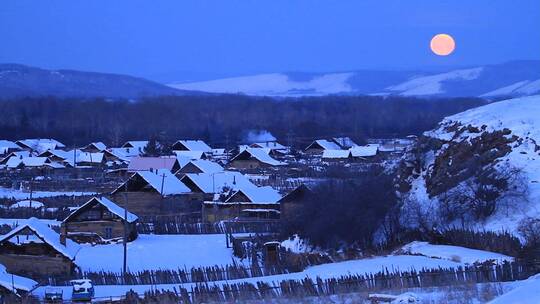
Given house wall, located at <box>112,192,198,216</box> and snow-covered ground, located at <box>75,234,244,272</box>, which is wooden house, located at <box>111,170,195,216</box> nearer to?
house wall, located at <box>112,192,198,216</box>

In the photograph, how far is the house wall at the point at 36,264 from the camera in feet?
84.8

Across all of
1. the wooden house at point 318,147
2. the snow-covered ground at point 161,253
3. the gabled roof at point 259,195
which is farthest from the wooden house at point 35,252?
the wooden house at point 318,147

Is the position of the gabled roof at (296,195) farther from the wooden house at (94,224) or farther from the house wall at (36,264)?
the house wall at (36,264)

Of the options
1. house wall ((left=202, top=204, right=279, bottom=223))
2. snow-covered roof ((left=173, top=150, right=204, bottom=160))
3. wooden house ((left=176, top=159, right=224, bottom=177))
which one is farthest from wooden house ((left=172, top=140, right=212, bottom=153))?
house wall ((left=202, top=204, right=279, bottom=223))

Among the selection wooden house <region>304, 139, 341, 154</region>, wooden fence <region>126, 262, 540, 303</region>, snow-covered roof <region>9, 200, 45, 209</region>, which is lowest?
wooden fence <region>126, 262, 540, 303</region>

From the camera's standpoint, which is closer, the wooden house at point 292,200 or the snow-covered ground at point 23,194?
the wooden house at point 292,200

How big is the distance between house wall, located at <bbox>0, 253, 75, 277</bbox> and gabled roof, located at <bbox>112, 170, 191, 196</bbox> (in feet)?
52.1

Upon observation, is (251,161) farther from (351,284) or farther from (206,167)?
(351,284)

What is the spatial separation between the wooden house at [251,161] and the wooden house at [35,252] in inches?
1679

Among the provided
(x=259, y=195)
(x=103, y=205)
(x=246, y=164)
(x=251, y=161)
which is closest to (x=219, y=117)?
(x=251, y=161)

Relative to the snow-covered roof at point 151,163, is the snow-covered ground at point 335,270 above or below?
below

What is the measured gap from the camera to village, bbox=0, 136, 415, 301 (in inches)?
1039

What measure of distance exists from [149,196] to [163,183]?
3.86 ft

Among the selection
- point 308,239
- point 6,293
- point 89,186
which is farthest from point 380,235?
point 89,186
